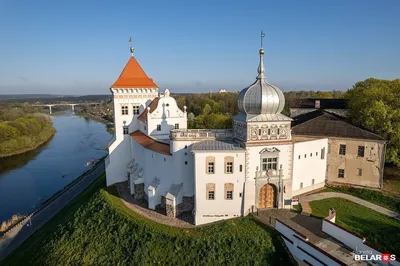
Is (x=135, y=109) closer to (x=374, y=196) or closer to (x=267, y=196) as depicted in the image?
(x=267, y=196)

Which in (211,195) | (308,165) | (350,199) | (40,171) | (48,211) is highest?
(308,165)

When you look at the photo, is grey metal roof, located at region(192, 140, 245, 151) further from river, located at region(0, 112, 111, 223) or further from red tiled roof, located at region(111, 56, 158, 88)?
river, located at region(0, 112, 111, 223)

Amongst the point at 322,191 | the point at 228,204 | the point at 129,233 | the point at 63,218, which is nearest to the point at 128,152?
the point at 63,218

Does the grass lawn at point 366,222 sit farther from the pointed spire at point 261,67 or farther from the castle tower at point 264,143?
Result: the pointed spire at point 261,67

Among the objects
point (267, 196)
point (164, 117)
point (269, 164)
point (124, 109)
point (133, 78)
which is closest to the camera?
point (269, 164)

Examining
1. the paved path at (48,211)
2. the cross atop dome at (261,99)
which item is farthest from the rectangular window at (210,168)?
the paved path at (48,211)

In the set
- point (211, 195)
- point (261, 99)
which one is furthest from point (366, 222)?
point (261, 99)

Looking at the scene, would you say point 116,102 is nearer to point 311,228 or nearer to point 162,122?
point 162,122
